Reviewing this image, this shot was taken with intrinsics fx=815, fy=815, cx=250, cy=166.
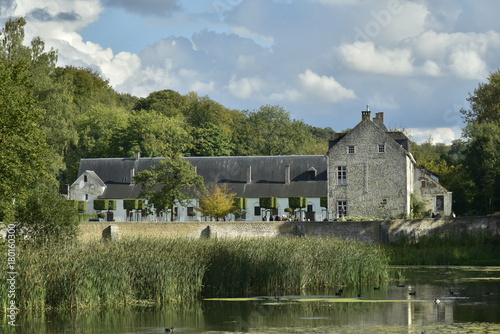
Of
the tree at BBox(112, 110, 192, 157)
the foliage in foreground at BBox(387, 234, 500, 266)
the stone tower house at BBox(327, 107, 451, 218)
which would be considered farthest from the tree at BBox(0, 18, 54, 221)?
the tree at BBox(112, 110, 192, 157)

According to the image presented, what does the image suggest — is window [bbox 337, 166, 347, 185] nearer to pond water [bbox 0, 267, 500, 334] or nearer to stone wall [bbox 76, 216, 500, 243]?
stone wall [bbox 76, 216, 500, 243]

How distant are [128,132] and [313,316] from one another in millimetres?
48028

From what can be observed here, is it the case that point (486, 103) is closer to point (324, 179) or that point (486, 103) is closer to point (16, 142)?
point (324, 179)

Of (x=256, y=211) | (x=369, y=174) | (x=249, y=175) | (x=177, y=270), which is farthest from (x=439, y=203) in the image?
(x=177, y=270)

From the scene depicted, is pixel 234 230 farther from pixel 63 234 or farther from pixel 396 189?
pixel 63 234

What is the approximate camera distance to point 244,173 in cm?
6047

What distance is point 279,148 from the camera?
239 ft

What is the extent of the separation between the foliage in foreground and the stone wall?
29.9 inches

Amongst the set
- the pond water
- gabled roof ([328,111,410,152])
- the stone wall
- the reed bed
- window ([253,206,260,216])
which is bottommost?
the pond water

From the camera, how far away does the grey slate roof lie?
2312 inches

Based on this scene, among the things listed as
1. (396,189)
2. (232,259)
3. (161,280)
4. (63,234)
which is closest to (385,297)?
(232,259)

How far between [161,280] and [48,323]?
4212 mm

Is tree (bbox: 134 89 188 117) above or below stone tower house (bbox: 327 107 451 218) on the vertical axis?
above

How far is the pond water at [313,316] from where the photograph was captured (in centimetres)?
1895
